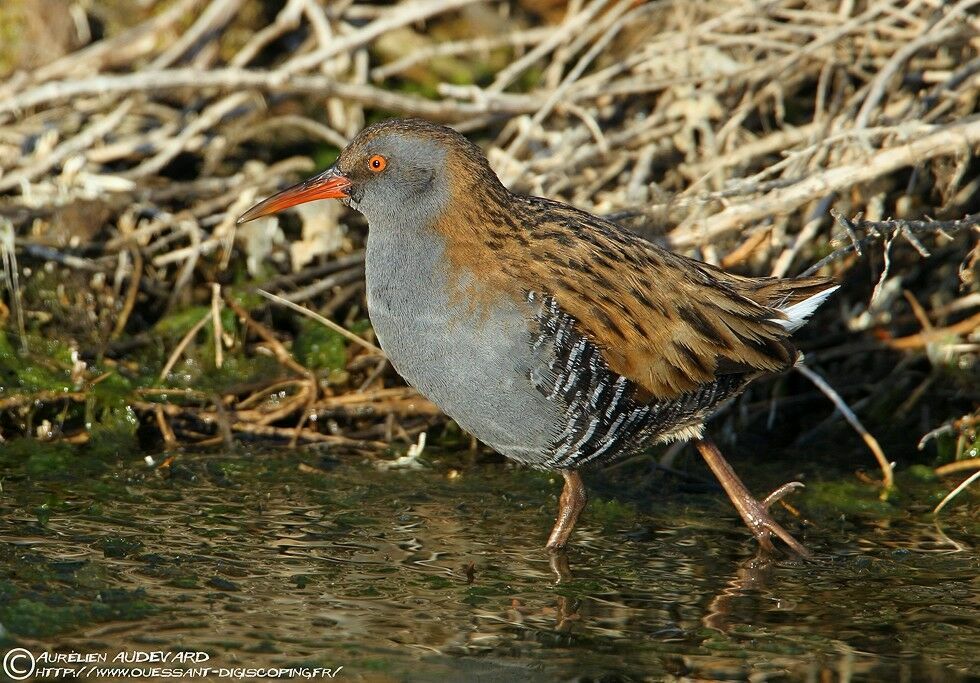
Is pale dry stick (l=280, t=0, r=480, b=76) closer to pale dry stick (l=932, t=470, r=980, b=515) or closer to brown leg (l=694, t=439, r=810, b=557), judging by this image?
brown leg (l=694, t=439, r=810, b=557)

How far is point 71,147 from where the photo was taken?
17.8ft

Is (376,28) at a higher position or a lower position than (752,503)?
higher

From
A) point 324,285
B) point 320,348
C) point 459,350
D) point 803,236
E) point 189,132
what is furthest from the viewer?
point 189,132

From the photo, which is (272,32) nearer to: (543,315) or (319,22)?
(319,22)

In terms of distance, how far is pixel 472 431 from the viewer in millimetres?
3664

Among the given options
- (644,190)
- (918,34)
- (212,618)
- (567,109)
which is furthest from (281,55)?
(212,618)

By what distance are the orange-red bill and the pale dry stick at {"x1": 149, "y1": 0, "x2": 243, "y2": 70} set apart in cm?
202

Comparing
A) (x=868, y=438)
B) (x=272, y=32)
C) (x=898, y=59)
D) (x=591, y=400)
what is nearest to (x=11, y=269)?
(x=272, y=32)

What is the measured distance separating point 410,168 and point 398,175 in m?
0.04

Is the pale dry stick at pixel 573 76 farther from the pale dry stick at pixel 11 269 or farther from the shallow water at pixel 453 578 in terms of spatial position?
the pale dry stick at pixel 11 269

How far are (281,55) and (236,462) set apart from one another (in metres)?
2.43

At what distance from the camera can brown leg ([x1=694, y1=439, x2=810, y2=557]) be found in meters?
3.87

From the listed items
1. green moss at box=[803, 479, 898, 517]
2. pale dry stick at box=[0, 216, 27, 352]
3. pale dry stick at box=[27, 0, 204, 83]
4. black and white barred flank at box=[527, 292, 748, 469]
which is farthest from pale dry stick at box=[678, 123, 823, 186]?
pale dry stick at box=[0, 216, 27, 352]

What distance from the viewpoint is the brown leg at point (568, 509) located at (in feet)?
12.5
